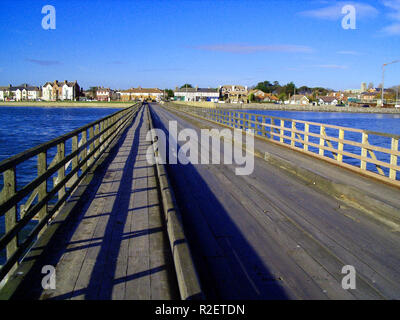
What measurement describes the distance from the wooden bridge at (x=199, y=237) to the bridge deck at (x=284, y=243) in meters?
0.02

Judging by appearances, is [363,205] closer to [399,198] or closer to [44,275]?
[399,198]

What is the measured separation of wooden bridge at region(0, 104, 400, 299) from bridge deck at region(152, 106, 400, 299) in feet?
0.05

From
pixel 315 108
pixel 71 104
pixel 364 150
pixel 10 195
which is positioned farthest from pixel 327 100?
pixel 10 195

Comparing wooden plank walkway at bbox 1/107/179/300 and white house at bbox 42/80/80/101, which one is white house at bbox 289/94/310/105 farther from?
wooden plank walkway at bbox 1/107/179/300

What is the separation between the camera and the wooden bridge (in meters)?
4.16

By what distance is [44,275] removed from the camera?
13.9 ft

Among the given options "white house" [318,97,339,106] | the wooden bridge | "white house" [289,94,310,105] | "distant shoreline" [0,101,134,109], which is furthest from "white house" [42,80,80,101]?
the wooden bridge

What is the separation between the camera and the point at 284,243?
18.4 ft

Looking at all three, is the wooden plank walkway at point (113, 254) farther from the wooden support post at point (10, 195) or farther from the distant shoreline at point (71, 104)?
the distant shoreline at point (71, 104)

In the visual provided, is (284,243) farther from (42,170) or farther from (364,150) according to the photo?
(364,150)

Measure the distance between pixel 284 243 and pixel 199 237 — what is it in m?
1.18

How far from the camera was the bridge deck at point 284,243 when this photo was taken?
4363mm
